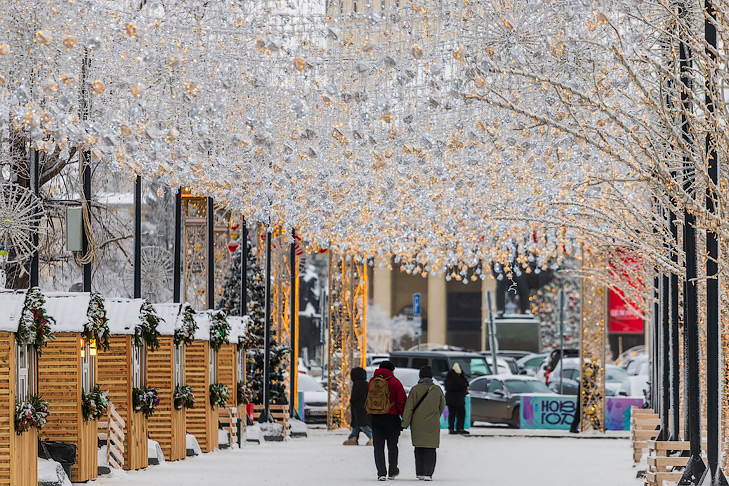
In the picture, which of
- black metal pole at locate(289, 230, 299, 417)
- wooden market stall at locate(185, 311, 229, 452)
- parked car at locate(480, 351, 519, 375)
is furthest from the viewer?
parked car at locate(480, 351, 519, 375)

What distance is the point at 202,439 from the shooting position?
21047 millimetres

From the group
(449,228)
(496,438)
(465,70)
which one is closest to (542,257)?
(449,228)

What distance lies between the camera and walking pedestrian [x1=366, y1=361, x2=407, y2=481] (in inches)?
656

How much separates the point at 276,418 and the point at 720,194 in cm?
1897

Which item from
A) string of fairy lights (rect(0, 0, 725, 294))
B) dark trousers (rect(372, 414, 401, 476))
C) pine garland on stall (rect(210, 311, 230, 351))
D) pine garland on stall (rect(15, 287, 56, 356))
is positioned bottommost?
dark trousers (rect(372, 414, 401, 476))

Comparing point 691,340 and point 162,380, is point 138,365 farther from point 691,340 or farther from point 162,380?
point 691,340

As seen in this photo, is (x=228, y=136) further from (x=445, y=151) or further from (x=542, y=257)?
(x=542, y=257)

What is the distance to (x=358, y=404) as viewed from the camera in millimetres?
23422

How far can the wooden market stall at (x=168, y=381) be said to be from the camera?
18422mm

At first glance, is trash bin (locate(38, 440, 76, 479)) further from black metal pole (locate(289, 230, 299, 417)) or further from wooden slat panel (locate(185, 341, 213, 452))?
black metal pole (locate(289, 230, 299, 417))

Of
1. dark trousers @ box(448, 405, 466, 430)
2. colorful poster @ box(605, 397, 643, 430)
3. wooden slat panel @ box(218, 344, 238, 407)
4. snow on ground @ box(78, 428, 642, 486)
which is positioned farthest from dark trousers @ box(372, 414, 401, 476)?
colorful poster @ box(605, 397, 643, 430)

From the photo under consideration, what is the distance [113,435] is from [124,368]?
0.85m

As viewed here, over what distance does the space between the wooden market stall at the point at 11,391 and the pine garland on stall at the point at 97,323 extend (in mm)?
1753

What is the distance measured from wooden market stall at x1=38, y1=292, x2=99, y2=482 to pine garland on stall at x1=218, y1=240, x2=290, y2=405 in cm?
1146
